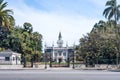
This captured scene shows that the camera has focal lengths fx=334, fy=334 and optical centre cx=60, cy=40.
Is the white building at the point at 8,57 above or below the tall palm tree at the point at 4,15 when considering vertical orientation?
below

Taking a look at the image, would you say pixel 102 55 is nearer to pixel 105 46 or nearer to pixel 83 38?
pixel 105 46

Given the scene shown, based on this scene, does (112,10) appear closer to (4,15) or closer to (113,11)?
(113,11)

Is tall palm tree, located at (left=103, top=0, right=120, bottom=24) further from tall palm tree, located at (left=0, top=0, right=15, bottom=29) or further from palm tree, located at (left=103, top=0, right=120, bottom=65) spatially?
tall palm tree, located at (left=0, top=0, right=15, bottom=29)

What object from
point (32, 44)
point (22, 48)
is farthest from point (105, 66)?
point (32, 44)

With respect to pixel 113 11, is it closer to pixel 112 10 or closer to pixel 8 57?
pixel 112 10

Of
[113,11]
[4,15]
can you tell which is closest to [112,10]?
[113,11]

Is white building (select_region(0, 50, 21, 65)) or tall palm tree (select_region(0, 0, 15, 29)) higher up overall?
tall palm tree (select_region(0, 0, 15, 29))

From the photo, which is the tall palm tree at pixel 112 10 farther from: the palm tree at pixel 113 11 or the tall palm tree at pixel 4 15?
the tall palm tree at pixel 4 15

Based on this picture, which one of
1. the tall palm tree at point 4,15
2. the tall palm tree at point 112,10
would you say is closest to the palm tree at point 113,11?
the tall palm tree at point 112,10

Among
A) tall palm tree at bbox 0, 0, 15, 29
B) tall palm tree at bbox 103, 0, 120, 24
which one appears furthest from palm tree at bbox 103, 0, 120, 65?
tall palm tree at bbox 0, 0, 15, 29

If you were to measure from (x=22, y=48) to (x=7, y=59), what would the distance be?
1454 cm

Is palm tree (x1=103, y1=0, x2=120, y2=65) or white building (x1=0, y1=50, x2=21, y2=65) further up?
palm tree (x1=103, y1=0, x2=120, y2=65)

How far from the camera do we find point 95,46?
70938 millimetres

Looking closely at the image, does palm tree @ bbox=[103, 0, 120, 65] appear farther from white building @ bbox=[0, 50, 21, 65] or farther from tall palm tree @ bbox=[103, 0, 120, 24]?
white building @ bbox=[0, 50, 21, 65]
